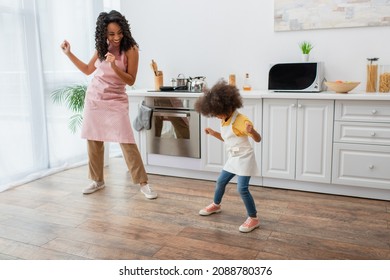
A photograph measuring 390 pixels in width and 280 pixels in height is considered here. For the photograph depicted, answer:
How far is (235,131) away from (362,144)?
3.86 feet

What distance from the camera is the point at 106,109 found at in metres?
2.96

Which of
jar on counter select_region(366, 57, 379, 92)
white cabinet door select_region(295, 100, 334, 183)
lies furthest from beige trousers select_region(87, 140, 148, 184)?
jar on counter select_region(366, 57, 379, 92)

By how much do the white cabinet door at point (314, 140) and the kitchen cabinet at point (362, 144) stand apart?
54 mm

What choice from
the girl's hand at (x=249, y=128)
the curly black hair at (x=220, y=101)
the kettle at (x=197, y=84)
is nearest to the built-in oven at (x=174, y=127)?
the kettle at (x=197, y=84)

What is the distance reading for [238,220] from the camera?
2.56 m

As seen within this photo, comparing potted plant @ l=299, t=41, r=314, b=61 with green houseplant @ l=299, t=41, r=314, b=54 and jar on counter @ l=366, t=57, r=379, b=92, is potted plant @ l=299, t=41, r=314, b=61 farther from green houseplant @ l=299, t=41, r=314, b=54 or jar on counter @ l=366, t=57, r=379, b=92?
jar on counter @ l=366, t=57, r=379, b=92

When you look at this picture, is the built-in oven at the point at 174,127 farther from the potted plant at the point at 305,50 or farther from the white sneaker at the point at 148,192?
the potted plant at the point at 305,50

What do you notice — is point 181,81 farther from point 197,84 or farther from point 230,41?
point 230,41

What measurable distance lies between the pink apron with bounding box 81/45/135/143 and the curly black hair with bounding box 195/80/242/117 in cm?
90

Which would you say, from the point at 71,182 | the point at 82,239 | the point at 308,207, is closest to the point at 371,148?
the point at 308,207

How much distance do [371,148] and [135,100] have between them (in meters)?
2.08

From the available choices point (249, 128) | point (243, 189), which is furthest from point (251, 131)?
point (243, 189)

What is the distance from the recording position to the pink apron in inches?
114

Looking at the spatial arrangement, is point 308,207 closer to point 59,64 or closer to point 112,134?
point 112,134
